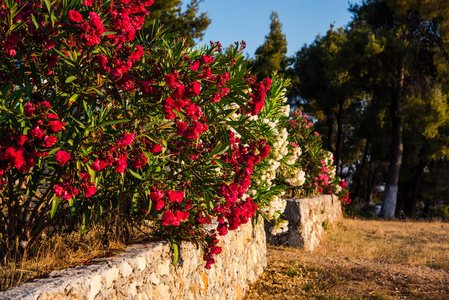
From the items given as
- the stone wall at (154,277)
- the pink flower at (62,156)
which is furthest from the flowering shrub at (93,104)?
the stone wall at (154,277)

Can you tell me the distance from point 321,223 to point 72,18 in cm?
755

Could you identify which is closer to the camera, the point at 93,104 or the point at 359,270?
the point at 93,104

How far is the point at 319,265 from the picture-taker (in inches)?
234

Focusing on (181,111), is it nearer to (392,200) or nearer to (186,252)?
(186,252)

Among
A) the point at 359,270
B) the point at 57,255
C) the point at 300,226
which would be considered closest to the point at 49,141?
the point at 57,255

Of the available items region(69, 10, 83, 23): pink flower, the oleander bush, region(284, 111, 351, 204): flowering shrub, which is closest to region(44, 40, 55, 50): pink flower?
the oleander bush

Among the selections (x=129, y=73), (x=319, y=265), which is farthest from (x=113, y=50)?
(x=319, y=265)

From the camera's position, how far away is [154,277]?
9.82 feet

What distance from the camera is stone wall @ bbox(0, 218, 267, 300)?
2.22 meters

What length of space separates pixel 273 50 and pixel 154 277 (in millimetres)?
20984

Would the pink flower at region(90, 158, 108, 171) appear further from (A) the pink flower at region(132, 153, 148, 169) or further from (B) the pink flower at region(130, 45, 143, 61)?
(B) the pink flower at region(130, 45, 143, 61)

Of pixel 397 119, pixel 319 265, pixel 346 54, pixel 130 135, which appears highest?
pixel 346 54

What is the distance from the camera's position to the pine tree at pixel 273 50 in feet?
70.8

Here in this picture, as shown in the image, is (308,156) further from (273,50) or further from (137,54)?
(273,50)
